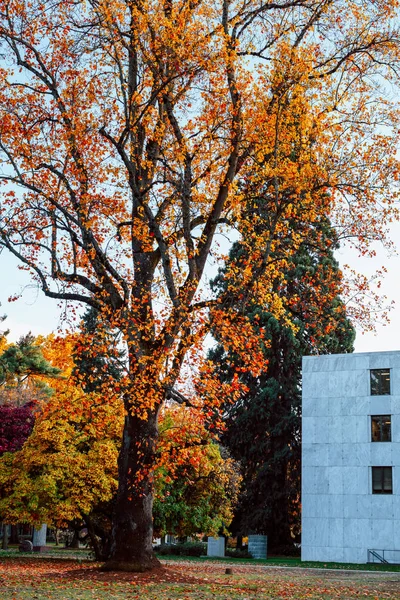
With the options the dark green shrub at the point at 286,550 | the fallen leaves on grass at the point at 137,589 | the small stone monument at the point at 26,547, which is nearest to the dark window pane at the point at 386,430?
the dark green shrub at the point at 286,550

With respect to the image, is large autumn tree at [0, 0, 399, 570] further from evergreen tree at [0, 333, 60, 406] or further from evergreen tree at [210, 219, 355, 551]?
evergreen tree at [210, 219, 355, 551]

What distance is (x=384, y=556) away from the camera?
34562 millimetres

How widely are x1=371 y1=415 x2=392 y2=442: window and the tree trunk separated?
22.9 meters

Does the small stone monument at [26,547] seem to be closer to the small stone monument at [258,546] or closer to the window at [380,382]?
the small stone monument at [258,546]

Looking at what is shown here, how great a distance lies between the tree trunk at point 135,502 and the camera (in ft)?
48.8

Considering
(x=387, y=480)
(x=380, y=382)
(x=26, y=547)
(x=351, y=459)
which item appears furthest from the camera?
(x=380, y=382)

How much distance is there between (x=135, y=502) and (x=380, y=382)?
23.7m

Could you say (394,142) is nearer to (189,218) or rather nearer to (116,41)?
(189,218)

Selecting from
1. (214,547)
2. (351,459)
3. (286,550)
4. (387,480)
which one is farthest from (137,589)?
(286,550)

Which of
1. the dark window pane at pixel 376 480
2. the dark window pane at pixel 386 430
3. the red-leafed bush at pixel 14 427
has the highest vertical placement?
the dark window pane at pixel 386 430

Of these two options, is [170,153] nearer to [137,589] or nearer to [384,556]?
[137,589]

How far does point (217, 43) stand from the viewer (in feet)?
48.4

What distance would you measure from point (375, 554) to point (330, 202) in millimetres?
23314

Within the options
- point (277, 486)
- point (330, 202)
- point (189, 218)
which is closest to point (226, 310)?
point (189, 218)
